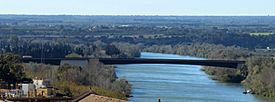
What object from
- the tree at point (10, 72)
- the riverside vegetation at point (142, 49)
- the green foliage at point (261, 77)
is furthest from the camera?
the green foliage at point (261, 77)

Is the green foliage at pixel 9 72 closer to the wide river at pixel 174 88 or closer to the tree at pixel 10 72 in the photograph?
the tree at pixel 10 72

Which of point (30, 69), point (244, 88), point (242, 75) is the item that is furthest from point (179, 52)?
point (30, 69)

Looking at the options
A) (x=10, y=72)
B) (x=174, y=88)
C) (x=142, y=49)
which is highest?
(x=10, y=72)

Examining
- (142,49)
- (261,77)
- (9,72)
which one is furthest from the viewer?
(142,49)

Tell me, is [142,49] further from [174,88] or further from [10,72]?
[10,72]

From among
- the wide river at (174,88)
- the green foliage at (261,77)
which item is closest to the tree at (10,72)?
the wide river at (174,88)

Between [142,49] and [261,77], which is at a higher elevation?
[261,77]

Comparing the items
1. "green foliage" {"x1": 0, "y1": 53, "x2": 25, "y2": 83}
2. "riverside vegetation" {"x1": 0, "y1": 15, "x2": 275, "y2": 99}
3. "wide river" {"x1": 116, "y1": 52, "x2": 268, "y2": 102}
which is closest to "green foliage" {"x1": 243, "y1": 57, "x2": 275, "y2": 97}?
"riverside vegetation" {"x1": 0, "y1": 15, "x2": 275, "y2": 99}

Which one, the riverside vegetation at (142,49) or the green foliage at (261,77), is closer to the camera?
the riverside vegetation at (142,49)

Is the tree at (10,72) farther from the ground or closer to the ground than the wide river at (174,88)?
farther from the ground

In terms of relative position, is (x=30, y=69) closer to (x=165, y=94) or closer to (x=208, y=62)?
(x=165, y=94)

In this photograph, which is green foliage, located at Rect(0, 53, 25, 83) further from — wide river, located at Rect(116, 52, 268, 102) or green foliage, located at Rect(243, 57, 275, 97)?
green foliage, located at Rect(243, 57, 275, 97)

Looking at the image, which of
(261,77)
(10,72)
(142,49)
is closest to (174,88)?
(261,77)
